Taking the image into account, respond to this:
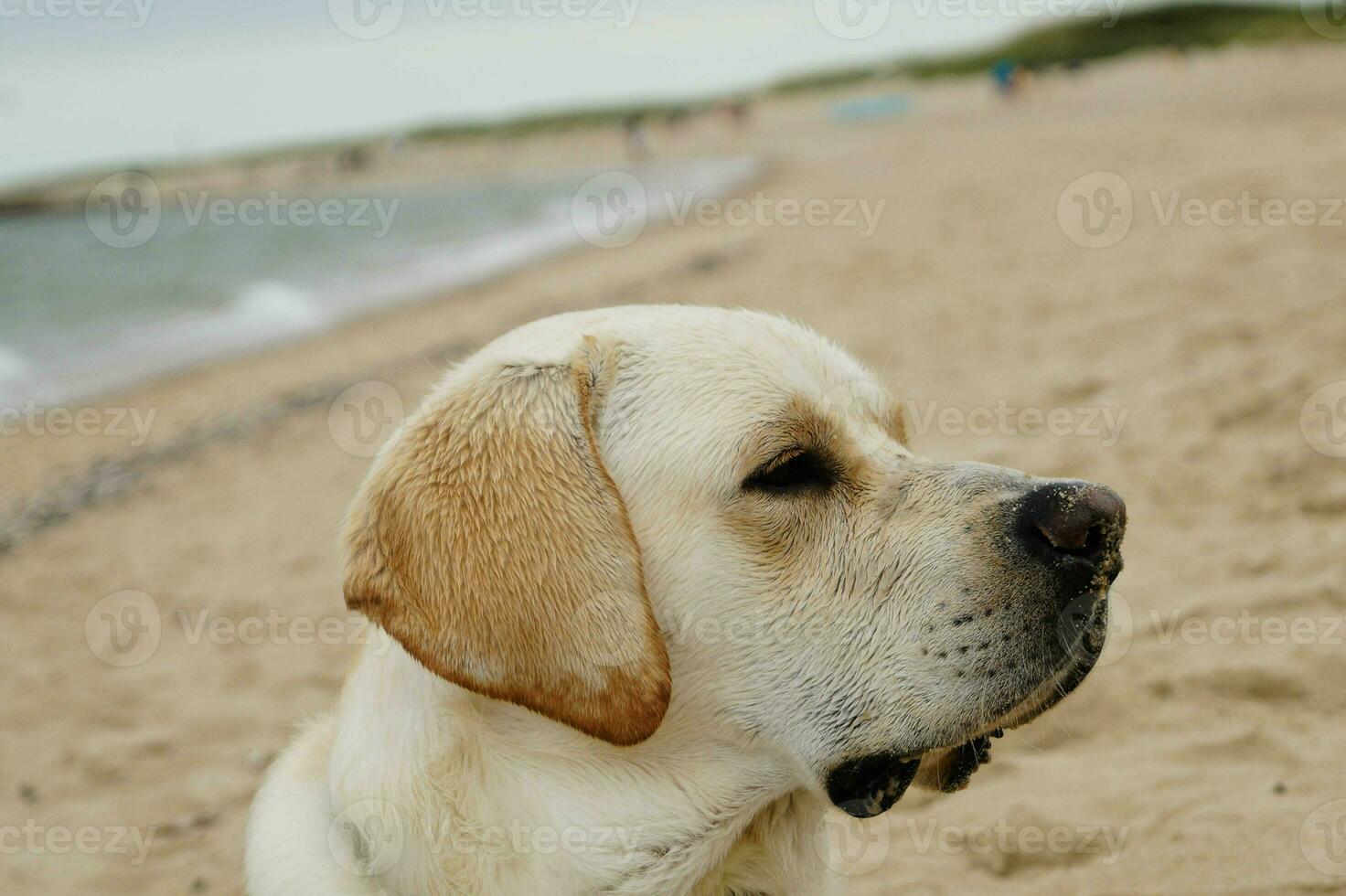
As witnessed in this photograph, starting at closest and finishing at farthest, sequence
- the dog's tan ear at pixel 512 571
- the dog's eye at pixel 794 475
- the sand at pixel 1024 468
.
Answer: the dog's tan ear at pixel 512 571
the dog's eye at pixel 794 475
the sand at pixel 1024 468

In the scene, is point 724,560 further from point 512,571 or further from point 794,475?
point 512,571

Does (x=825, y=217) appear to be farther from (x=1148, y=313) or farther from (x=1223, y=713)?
(x=1223, y=713)

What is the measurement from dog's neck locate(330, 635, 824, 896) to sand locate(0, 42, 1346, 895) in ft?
3.92

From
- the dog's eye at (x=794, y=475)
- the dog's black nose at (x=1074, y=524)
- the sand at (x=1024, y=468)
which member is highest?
the dog's eye at (x=794, y=475)

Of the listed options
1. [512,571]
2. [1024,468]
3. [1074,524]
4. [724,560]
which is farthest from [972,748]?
[1024,468]

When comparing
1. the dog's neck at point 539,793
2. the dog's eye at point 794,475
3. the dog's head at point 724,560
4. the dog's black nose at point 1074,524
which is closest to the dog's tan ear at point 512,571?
the dog's head at point 724,560

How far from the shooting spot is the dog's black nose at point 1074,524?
2242 mm

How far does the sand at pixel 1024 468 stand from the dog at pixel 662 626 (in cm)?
116

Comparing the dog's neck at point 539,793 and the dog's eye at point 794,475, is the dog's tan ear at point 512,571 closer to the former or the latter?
the dog's neck at point 539,793

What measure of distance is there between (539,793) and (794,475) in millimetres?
914

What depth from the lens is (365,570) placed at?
7.11ft

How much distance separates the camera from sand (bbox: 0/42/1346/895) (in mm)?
3391

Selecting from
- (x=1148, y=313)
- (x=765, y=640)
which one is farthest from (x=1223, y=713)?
(x=1148, y=313)

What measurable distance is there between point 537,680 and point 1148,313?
7008 mm
